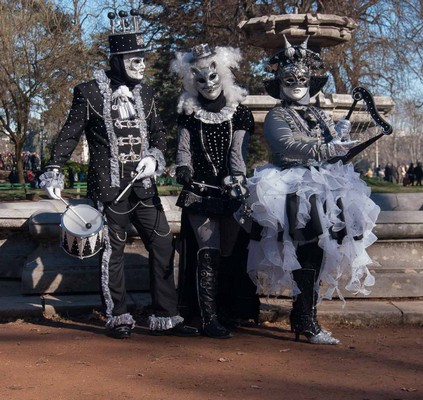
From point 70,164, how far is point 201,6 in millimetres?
9960

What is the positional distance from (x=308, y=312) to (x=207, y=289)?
2.35 ft

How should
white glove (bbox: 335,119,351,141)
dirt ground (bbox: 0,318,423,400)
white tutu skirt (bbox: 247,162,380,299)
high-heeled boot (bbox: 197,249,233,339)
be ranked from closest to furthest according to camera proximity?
dirt ground (bbox: 0,318,423,400) → white tutu skirt (bbox: 247,162,380,299) → white glove (bbox: 335,119,351,141) → high-heeled boot (bbox: 197,249,233,339)

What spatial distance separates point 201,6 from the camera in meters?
21.4

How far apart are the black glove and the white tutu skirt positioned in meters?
0.43

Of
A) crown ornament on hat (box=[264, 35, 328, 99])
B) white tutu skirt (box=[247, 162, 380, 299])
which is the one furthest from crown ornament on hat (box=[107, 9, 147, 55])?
white tutu skirt (box=[247, 162, 380, 299])

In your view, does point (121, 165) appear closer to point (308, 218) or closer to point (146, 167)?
point (146, 167)

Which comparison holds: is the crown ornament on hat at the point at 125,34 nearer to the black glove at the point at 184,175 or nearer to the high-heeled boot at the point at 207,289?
the black glove at the point at 184,175

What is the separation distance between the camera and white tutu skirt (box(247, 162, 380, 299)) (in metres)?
5.57

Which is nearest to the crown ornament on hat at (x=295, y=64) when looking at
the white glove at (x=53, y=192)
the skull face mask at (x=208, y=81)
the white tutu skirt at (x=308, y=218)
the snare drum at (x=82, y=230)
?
the skull face mask at (x=208, y=81)

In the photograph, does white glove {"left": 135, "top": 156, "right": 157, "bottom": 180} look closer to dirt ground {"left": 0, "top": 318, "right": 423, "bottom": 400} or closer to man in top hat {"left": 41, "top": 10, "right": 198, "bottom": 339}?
man in top hat {"left": 41, "top": 10, "right": 198, "bottom": 339}

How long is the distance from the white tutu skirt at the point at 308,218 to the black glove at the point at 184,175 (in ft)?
1.40

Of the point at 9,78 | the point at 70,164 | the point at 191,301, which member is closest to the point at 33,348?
the point at 191,301

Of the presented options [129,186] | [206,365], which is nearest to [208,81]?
[129,186]

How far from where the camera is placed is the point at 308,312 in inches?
226
